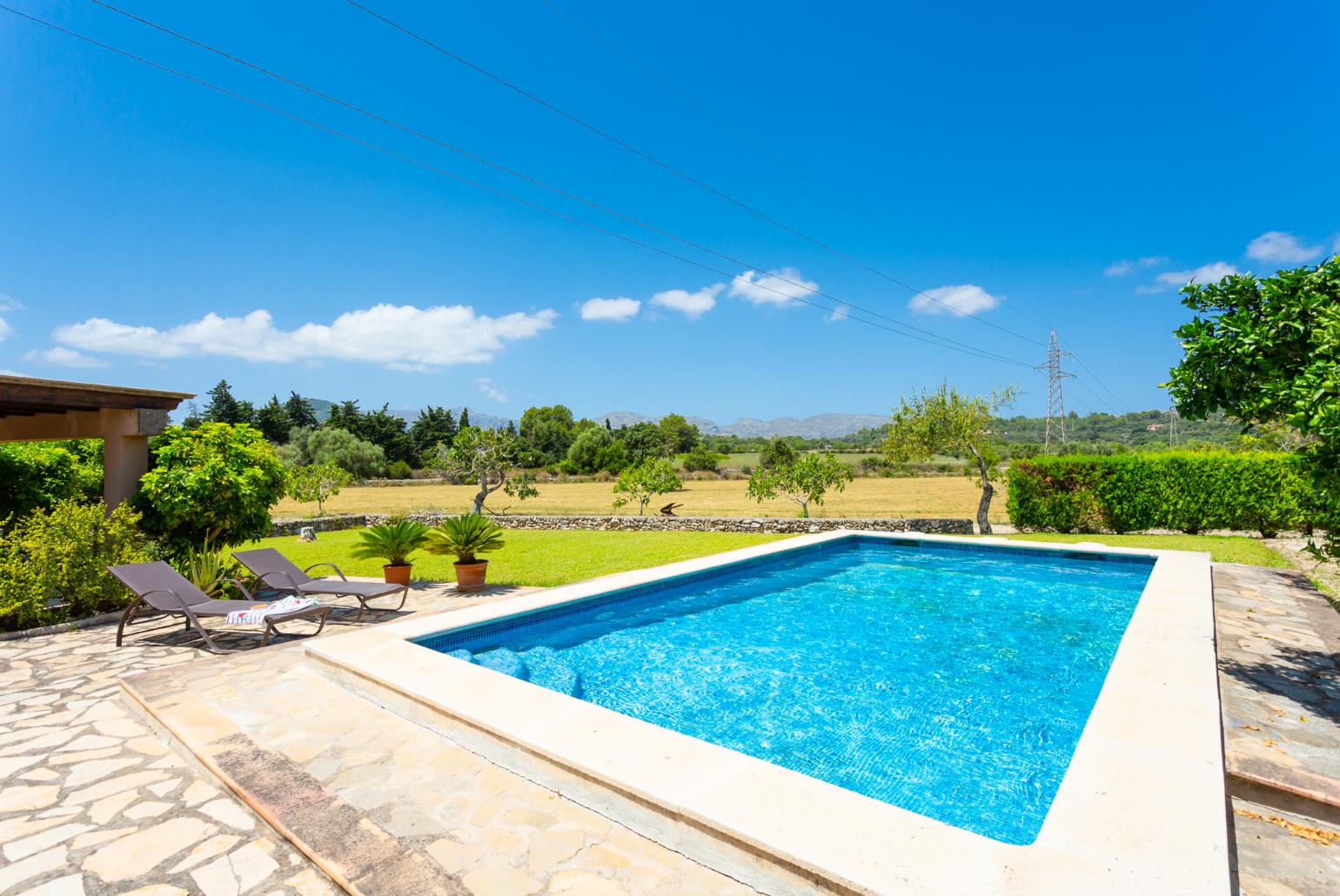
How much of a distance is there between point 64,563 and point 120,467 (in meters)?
1.61

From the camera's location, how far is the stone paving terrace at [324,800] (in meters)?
2.64

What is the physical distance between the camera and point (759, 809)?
2.83 m

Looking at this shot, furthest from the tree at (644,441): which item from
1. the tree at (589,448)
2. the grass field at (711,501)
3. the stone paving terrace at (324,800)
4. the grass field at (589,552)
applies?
the stone paving terrace at (324,800)

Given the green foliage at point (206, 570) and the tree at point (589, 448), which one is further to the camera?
the tree at point (589, 448)

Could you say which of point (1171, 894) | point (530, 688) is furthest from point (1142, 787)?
point (530, 688)

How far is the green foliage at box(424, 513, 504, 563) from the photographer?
9.16 metres

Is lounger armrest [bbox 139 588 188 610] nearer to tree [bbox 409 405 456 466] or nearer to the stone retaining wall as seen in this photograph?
the stone retaining wall

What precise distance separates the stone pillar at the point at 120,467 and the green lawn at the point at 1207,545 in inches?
620

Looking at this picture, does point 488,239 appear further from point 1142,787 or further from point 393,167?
point 1142,787

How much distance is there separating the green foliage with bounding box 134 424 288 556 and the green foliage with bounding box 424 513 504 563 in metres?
2.38

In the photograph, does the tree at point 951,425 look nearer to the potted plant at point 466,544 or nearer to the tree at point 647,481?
the tree at point 647,481

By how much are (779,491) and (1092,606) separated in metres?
12.1

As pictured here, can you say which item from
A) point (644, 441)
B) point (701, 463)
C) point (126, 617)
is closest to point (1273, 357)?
point (126, 617)

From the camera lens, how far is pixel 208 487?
8.28 metres
